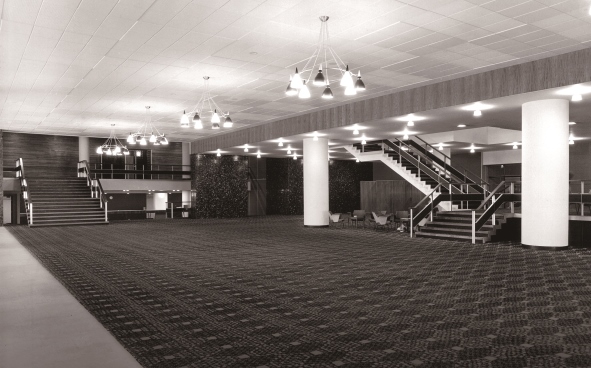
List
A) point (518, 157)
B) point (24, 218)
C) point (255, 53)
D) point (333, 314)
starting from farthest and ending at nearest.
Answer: point (518, 157), point (24, 218), point (255, 53), point (333, 314)

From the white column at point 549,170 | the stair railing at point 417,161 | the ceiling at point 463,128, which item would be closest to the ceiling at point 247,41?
the ceiling at point 463,128

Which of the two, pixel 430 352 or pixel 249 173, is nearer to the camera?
pixel 430 352

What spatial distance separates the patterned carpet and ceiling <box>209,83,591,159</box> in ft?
10.8

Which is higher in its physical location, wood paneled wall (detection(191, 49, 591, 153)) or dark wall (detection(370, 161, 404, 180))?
wood paneled wall (detection(191, 49, 591, 153))

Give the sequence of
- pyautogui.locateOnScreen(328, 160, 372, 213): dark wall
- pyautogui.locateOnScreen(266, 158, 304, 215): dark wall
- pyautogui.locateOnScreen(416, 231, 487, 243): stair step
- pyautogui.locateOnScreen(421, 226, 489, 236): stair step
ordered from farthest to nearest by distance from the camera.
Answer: pyautogui.locateOnScreen(328, 160, 372, 213): dark wall
pyautogui.locateOnScreen(266, 158, 304, 215): dark wall
pyautogui.locateOnScreen(421, 226, 489, 236): stair step
pyautogui.locateOnScreen(416, 231, 487, 243): stair step

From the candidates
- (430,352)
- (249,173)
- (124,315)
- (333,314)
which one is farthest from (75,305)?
(249,173)

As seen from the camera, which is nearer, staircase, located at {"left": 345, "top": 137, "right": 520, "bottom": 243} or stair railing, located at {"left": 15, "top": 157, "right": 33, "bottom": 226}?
staircase, located at {"left": 345, "top": 137, "right": 520, "bottom": 243}

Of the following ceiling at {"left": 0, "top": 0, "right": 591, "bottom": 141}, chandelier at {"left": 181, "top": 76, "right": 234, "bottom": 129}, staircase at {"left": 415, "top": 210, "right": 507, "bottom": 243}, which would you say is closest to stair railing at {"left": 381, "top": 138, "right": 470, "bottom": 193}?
staircase at {"left": 415, "top": 210, "right": 507, "bottom": 243}

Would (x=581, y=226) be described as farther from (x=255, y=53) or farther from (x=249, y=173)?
(x=249, y=173)

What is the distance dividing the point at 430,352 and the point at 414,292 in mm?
2207

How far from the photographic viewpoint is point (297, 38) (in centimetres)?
784

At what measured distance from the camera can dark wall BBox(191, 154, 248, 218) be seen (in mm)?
23438

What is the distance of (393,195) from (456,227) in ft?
31.4

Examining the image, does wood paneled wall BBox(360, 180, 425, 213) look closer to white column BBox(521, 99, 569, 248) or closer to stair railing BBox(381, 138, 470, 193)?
stair railing BBox(381, 138, 470, 193)
